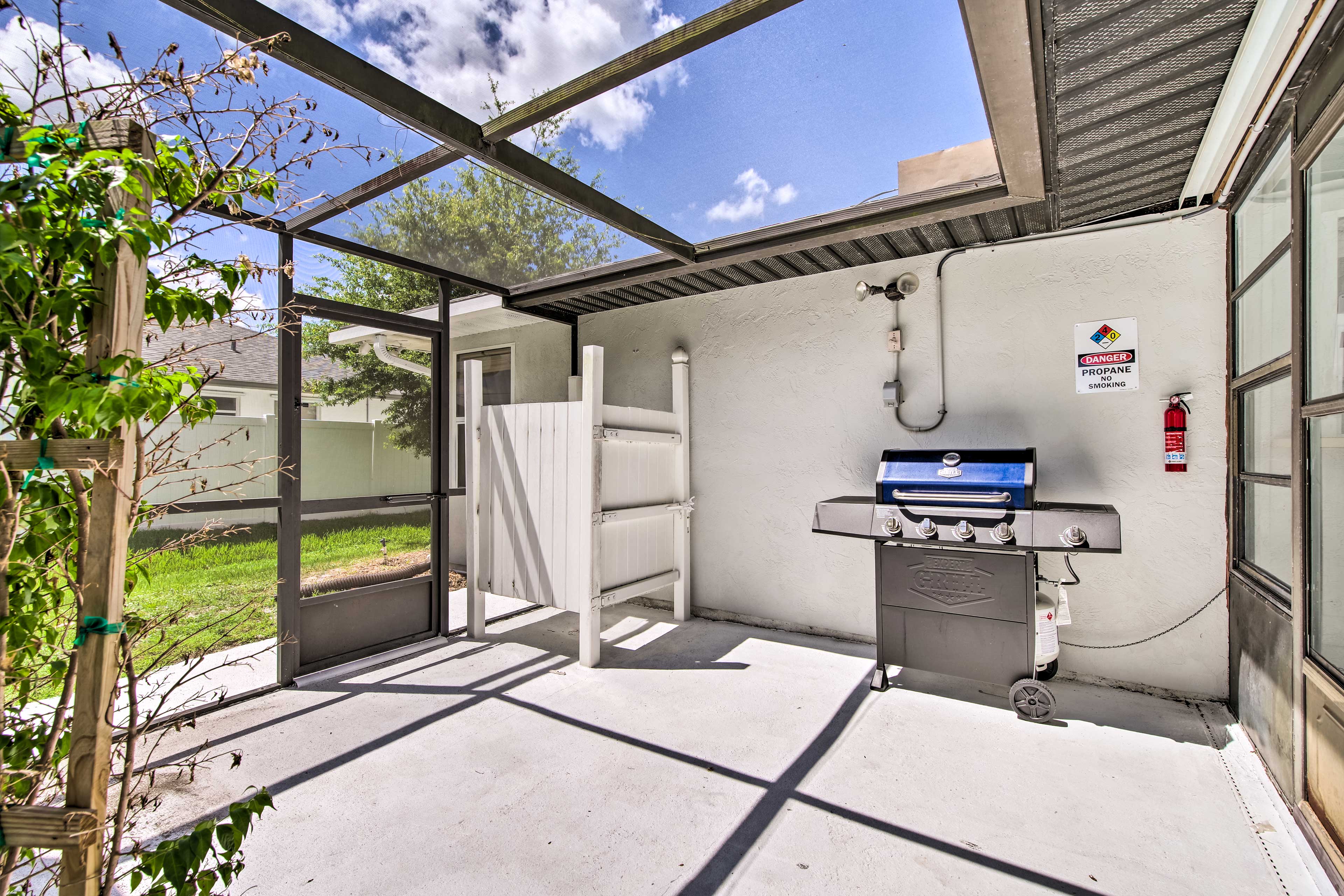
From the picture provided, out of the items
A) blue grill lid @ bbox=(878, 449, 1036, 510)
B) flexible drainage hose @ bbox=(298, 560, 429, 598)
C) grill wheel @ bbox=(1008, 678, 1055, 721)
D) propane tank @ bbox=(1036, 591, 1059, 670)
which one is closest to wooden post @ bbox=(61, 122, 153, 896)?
flexible drainage hose @ bbox=(298, 560, 429, 598)

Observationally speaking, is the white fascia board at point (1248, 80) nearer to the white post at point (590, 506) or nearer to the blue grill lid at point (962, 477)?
the blue grill lid at point (962, 477)

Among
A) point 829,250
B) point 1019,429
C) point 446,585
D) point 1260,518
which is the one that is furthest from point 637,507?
point 1260,518

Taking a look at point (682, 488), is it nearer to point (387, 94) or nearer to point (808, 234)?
point (808, 234)

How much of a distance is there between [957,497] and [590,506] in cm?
209

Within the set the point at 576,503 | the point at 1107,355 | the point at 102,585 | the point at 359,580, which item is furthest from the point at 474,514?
the point at 1107,355

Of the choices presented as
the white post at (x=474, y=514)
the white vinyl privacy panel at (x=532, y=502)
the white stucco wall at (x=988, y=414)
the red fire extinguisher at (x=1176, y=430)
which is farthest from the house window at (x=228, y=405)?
the red fire extinguisher at (x=1176, y=430)

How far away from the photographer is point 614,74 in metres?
1.99

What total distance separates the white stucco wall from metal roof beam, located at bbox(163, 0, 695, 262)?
1.91 meters

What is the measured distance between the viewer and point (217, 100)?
2.23 metres

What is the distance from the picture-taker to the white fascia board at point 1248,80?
5.97 ft

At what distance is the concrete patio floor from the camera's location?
1.98 m

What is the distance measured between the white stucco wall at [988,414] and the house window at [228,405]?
115 inches

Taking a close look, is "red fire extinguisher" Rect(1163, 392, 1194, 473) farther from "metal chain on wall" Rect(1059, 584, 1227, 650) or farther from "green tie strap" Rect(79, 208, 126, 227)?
"green tie strap" Rect(79, 208, 126, 227)

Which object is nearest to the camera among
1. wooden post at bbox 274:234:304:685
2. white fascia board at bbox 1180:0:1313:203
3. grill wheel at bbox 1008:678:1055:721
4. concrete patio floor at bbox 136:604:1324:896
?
white fascia board at bbox 1180:0:1313:203
